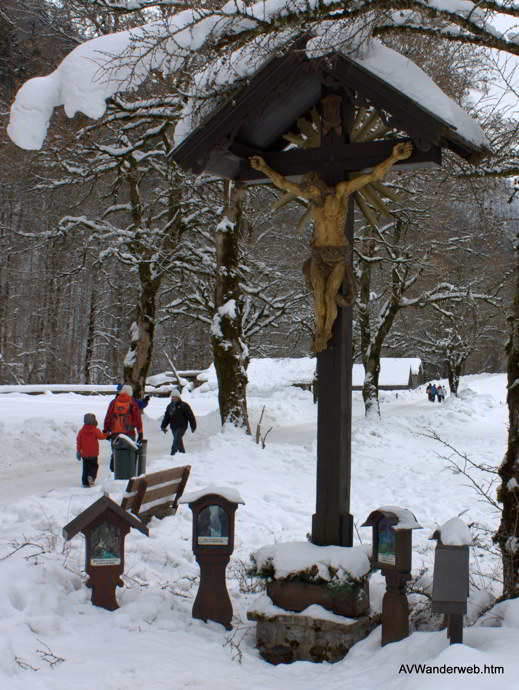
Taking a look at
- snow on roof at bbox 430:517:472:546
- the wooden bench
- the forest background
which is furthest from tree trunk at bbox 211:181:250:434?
snow on roof at bbox 430:517:472:546

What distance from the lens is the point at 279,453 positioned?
15.9m

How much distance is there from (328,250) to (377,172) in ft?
2.23

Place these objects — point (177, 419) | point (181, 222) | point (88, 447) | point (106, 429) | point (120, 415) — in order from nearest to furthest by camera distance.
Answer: point (88, 447), point (120, 415), point (106, 429), point (177, 419), point (181, 222)

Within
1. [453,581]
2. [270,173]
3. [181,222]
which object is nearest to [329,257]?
[270,173]

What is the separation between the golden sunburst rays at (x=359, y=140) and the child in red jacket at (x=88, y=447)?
6500 millimetres

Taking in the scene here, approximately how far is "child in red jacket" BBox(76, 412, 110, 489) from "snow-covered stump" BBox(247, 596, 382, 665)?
665 centimetres

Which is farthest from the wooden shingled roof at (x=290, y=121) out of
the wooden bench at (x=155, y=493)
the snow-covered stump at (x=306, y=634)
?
the wooden bench at (x=155, y=493)

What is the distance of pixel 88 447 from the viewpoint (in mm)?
11562

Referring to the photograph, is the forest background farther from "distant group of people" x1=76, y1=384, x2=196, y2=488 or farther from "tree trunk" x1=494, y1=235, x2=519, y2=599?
"tree trunk" x1=494, y1=235, x2=519, y2=599

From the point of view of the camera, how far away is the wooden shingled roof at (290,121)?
5.27 meters

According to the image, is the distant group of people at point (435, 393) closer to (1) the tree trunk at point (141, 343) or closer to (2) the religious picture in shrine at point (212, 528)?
(1) the tree trunk at point (141, 343)

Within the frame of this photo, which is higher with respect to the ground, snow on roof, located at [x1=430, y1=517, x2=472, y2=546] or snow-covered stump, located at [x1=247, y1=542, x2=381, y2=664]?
snow on roof, located at [x1=430, y1=517, x2=472, y2=546]

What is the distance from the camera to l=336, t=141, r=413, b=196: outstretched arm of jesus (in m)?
5.51

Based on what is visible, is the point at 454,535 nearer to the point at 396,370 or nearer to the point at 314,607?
the point at 314,607
